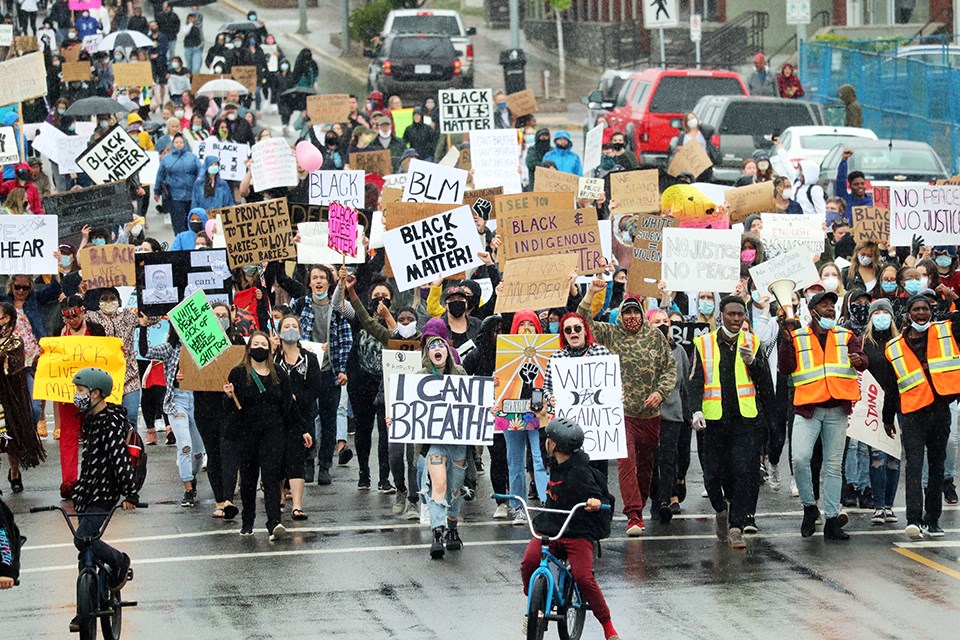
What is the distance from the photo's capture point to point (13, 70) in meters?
24.7

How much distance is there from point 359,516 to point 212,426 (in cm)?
138

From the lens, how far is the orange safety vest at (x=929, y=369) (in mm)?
13336

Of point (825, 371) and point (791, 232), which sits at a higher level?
point (791, 232)

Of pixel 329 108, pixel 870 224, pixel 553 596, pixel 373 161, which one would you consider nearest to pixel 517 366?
pixel 553 596

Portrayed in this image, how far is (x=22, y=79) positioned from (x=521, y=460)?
1317 cm

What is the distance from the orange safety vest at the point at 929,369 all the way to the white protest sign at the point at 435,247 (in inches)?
169

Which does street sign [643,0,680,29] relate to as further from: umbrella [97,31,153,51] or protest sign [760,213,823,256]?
protest sign [760,213,823,256]

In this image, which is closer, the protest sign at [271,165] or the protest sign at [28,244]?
the protest sign at [28,244]

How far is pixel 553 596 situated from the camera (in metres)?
10.3

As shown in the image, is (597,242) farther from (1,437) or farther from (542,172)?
(1,437)

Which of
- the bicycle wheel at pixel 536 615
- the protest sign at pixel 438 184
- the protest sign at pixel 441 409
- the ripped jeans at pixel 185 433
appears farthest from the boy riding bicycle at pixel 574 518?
the protest sign at pixel 438 184

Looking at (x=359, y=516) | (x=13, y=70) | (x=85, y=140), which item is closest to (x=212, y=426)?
(x=359, y=516)

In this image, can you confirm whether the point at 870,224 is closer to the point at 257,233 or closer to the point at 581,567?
the point at 257,233

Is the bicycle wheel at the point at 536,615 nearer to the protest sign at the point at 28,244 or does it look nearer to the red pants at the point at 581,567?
the red pants at the point at 581,567
